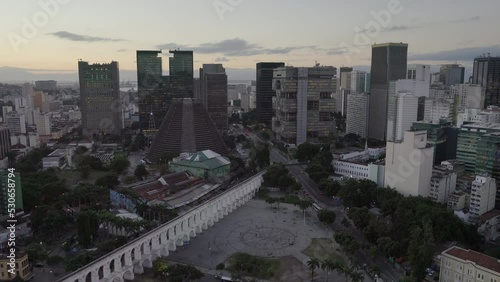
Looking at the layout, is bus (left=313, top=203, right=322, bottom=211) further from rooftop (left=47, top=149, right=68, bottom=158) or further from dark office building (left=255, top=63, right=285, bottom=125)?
dark office building (left=255, top=63, right=285, bottom=125)

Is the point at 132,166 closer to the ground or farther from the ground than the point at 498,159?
closer to the ground

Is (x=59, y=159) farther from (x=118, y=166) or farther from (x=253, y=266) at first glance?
(x=253, y=266)

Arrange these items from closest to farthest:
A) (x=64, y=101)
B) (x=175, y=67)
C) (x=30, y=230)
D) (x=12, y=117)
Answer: (x=30, y=230)
(x=12, y=117)
(x=175, y=67)
(x=64, y=101)

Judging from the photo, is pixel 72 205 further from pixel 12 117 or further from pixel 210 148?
pixel 12 117

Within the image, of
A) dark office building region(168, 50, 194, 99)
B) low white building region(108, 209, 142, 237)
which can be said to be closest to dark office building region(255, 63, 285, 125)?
dark office building region(168, 50, 194, 99)

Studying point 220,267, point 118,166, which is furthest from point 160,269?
point 118,166

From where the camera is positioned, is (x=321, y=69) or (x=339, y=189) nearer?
(x=339, y=189)

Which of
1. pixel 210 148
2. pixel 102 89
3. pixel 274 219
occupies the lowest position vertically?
pixel 274 219

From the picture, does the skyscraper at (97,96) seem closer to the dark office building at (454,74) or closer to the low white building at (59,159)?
the low white building at (59,159)

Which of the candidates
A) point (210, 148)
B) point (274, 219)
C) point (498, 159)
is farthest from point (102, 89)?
point (498, 159)
